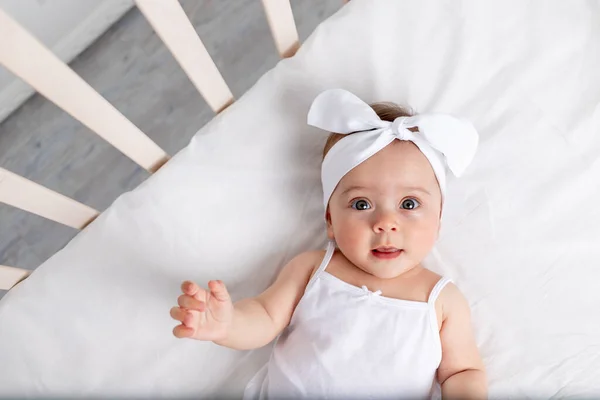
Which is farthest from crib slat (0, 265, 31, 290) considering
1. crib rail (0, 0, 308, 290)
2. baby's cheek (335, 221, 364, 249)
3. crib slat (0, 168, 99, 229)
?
baby's cheek (335, 221, 364, 249)

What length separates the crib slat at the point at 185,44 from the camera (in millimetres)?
761

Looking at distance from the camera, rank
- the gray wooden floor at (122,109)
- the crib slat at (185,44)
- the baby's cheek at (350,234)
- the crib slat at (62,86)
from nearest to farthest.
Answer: the crib slat at (62,86) < the crib slat at (185,44) < the baby's cheek at (350,234) < the gray wooden floor at (122,109)

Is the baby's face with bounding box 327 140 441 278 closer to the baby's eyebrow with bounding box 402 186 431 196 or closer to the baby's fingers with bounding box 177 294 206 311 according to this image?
the baby's eyebrow with bounding box 402 186 431 196

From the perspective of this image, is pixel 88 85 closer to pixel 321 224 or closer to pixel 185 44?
pixel 185 44

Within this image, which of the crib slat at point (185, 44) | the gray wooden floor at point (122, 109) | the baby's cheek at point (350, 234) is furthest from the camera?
the gray wooden floor at point (122, 109)

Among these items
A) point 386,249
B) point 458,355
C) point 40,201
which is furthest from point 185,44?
point 458,355

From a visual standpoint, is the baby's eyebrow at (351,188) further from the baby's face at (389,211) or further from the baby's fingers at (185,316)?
the baby's fingers at (185,316)

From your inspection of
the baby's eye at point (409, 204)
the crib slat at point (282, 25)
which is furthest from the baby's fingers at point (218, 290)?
the crib slat at point (282, 25)

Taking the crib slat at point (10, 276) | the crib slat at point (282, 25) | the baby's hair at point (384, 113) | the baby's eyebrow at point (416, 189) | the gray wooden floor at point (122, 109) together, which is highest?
the gray wooden floor at point (122, 109)

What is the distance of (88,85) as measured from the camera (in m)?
0.74

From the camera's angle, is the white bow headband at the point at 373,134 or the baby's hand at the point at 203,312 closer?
the baby's hand at the point at 203,312

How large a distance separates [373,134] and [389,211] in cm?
12

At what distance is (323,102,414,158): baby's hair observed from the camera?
952mm

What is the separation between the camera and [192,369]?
37.8 inches
